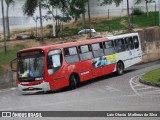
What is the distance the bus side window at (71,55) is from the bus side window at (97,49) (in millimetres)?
2149

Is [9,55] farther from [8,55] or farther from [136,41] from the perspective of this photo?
[136,41]

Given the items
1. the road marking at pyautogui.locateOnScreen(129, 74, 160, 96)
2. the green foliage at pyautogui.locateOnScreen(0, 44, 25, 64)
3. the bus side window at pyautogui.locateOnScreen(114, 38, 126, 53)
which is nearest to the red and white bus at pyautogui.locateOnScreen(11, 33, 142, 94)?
the bus side window at pyautogui.locateOnScreen(114, 38, 126, 53)

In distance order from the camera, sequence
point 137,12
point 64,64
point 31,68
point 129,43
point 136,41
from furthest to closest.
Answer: point 137,12
point 136,41
point 129,43
point 64,64
point 31,68

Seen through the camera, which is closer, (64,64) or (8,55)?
(64,64)

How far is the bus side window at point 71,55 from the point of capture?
91.2ft

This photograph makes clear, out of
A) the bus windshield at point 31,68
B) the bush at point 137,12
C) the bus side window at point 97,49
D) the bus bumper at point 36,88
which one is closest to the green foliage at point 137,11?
the bush at point 137,12

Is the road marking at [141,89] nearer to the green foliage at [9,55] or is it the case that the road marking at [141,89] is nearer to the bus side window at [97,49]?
the bus side window at [97,49]

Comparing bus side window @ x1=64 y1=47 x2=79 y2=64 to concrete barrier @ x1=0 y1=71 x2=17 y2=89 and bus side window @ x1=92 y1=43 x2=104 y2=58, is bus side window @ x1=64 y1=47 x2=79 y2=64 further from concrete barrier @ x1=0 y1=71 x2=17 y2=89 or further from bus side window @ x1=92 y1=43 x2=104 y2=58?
concrete barrier @ x1=0 y1=71 x2=17 y2=89

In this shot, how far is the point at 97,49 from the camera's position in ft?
102

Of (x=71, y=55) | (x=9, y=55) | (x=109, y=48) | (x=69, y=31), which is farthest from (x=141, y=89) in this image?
(x=69, y=31)

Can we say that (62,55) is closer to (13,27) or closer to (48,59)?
(48,59)

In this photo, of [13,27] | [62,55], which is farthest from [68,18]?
[62,55]

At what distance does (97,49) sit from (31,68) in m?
5.77

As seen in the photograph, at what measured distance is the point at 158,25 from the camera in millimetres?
47812
